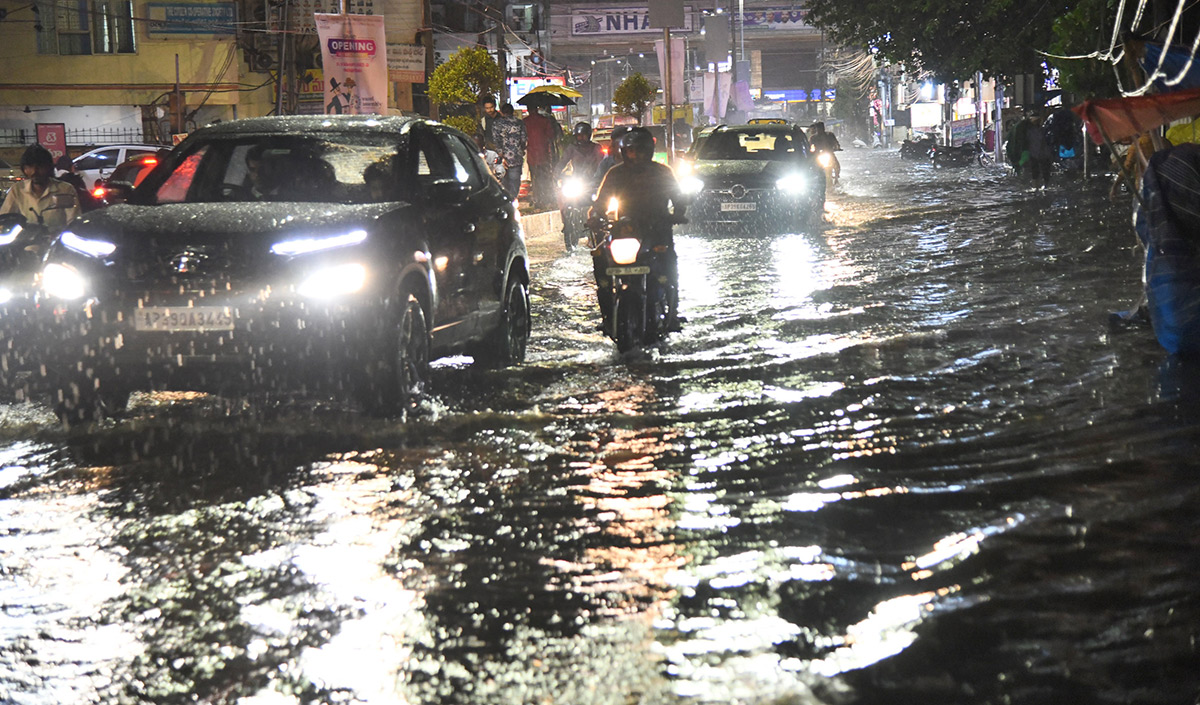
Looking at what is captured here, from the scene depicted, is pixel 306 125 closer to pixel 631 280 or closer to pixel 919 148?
pixel 631 280

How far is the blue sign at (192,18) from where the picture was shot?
4234cm

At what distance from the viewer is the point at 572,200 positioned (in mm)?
20484

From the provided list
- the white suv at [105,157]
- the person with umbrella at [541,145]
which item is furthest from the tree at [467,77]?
the person with umbrella at [541,145]

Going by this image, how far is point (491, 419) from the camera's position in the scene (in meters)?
7.67

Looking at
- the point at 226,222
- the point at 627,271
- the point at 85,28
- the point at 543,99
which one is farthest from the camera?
the point at 85,28

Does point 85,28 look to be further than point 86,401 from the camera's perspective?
Yes

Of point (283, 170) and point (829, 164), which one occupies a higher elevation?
point (283, 170)

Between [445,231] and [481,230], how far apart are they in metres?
0.66

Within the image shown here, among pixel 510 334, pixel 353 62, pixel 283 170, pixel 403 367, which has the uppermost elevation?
pixel 353 62

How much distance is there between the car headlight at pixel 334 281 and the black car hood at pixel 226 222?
22 centimetres

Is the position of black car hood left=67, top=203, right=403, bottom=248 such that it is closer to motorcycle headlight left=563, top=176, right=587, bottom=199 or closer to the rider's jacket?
the rider's jacket

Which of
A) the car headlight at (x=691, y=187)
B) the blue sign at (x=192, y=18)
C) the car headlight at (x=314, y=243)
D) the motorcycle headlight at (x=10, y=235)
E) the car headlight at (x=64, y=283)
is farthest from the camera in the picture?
the blue sign at (x=192, y=18)

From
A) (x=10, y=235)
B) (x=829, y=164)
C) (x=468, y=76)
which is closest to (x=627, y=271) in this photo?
(x=10, y=235)

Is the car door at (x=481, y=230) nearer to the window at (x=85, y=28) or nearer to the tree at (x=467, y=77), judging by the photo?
the tree at (x=467, y=77)
